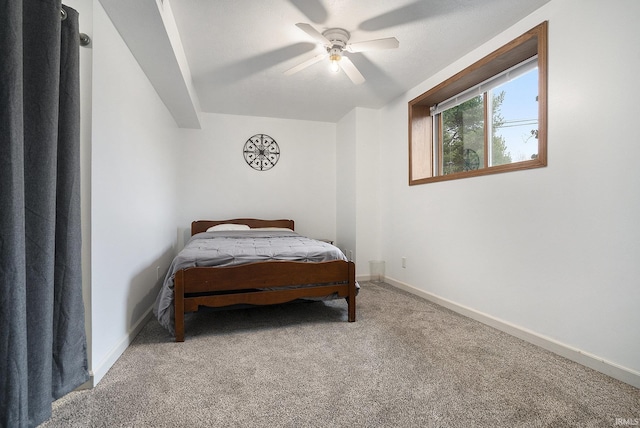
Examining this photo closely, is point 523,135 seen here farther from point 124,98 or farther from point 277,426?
point 124,98

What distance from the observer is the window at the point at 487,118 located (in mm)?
1998

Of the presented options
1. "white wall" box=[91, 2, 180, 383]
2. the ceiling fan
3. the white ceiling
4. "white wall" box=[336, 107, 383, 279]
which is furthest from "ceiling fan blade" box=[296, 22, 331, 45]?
"white wall" box=[336, 107, 383, 279]

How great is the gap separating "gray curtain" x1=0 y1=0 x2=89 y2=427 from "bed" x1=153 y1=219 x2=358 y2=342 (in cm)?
72

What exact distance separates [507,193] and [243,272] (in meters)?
2.01

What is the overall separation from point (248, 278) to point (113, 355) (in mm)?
864

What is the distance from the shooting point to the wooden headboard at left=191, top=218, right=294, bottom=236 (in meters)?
3.67

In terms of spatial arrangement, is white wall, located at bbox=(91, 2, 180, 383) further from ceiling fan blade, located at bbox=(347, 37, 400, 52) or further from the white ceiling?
ceiling fan blade, located at bbox=(347, 37, 400, 52)

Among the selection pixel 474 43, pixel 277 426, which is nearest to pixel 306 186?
pixel 474 43

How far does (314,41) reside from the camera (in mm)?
2229

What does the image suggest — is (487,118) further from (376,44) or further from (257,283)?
(257,283)

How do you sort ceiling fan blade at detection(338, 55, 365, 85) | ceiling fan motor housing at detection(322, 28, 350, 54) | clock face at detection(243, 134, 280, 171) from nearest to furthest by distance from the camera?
ceiling fan motor housing at detection(322, 28, 350, 54) < ceiling fan blade at detection(338, 55, 365, 85) < clock face at detection(243, 134, 280, 171)

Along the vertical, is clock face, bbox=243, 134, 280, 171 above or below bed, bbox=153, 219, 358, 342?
above

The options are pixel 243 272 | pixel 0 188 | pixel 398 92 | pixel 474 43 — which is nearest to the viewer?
pixel 0 188

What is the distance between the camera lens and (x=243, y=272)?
81.4 inches
